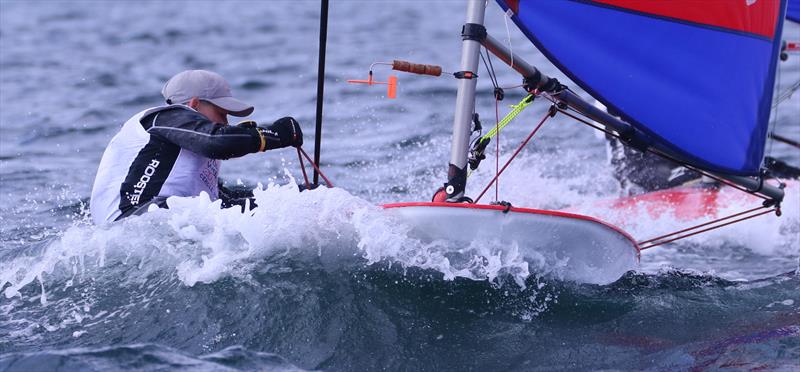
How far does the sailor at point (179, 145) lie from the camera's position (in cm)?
396

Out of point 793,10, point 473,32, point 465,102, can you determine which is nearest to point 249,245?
point 465,102

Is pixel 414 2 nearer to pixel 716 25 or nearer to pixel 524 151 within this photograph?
pixel 524 151


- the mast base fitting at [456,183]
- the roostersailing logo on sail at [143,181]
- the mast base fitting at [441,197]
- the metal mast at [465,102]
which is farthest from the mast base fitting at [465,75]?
the roostersailing logo on sail at [143,181]

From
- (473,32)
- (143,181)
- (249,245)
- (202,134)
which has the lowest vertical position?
(249,245)

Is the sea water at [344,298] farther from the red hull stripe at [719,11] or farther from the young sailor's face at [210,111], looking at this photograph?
the red hull stripe at [719,11]

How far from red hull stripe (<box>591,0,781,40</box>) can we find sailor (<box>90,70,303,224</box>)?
1.44 m

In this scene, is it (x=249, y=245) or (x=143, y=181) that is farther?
(x=143, y=181)

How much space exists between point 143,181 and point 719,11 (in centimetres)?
241

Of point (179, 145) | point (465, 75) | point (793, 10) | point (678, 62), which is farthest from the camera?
point (793, 10)

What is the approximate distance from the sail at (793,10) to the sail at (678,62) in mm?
1538

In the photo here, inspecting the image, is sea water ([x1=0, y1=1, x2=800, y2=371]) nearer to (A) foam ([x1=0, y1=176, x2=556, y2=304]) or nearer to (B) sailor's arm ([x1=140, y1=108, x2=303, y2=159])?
(A) foam ([x1=0, y1=176, x2=556, y2=304])

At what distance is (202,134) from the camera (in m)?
3.97

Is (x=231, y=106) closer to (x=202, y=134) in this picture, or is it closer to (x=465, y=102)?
(x=202, y=134)

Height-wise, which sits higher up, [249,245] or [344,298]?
[249,245]
